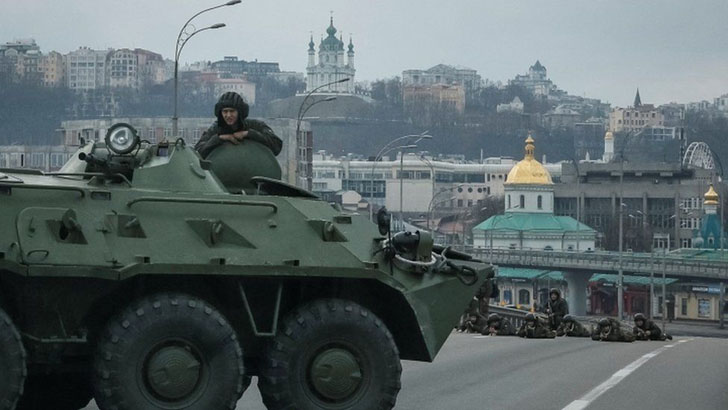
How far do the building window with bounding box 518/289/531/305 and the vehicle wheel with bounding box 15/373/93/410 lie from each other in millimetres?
129347

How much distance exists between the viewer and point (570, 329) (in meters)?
37.7

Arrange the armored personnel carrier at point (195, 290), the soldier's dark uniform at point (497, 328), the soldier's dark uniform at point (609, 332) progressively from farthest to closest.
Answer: the soldier's dark uniform at point (497, 328) < the soldier's dark uniform at point (609, 332) < the armored personnel carrier at point (195, 290)

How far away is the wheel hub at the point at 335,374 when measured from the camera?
14.8m

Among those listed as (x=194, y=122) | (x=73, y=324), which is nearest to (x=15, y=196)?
(x=73, y=324)

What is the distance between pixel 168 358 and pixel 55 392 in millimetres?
1747

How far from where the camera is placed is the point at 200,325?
14258mm

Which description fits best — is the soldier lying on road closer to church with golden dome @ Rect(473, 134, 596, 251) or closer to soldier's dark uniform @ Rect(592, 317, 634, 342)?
soldier's dark uniform @ Rect(592, 317, 634, 342)

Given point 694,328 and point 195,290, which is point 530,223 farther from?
point 195,290

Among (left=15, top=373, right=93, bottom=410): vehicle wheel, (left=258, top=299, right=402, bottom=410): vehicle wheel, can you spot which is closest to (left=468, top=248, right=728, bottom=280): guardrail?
(left=15, top=373, right=93, bottom=410): vehicle wheel

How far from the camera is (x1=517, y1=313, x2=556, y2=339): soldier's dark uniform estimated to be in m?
35.2

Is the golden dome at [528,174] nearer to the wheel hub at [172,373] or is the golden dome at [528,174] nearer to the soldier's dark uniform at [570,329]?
the soldier's dark uniform at [570,329]

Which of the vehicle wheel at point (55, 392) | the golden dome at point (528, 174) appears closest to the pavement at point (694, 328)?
the golden dome at point (528, 174)

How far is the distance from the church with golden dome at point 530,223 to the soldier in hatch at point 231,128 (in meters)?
137

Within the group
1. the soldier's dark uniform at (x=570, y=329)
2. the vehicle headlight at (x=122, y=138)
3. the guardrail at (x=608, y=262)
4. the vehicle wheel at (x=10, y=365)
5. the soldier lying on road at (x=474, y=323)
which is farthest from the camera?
the guardrail at (x=608, y=262)
